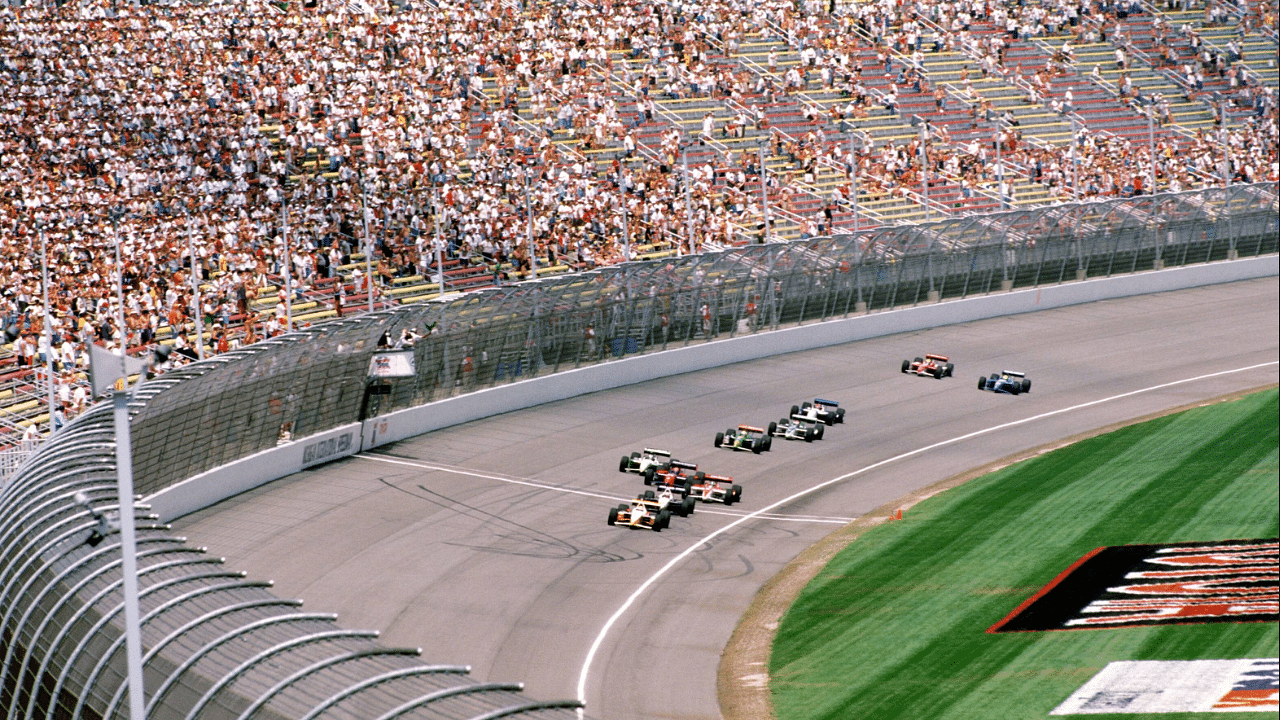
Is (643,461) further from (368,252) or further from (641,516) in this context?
(368,252)

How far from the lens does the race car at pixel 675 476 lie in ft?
98.1

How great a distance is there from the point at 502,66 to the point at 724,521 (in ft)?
77.3

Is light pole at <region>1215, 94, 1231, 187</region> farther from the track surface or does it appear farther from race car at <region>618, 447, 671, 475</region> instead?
race car at <region>618, 447, 671, 475</region>

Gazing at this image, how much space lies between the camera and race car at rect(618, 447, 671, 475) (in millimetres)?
31219

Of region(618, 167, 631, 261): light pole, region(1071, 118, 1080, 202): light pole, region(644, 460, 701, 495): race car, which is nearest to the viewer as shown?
region(644, 460, 701, 495): race car

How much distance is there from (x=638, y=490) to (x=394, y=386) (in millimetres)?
6265

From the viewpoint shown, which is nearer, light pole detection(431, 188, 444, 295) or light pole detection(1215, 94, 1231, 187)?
light pole detection(431, 188, 444, 295)

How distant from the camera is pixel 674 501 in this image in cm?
2912

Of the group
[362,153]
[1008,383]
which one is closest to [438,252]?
[362,153]

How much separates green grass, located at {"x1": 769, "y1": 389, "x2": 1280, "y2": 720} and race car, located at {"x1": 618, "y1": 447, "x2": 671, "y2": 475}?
5041 millimetres

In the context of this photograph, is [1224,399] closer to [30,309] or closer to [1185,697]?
[1185,697]

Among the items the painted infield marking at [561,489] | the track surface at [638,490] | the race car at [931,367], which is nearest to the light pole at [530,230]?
the track surface at [638,490]

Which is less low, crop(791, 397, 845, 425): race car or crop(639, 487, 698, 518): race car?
crop(791, 397, 845, 425): race car

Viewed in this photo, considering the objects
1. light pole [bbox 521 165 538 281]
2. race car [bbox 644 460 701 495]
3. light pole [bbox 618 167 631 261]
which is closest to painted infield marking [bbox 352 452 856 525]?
race car [bbox 644 460 701 495]
